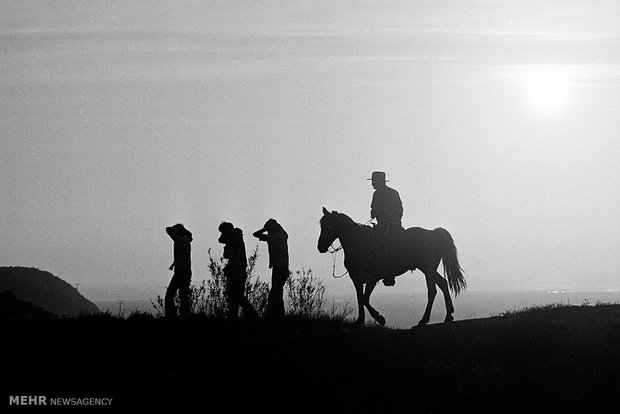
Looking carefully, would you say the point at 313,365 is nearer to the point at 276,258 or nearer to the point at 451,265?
the point at 276,258

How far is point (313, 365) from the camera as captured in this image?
1630 cm

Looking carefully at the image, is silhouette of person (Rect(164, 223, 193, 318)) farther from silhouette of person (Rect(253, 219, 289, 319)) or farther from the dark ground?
silhouette of person (Rect(253, 219, 289, 319))

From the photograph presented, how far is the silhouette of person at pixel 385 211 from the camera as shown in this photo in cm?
2092

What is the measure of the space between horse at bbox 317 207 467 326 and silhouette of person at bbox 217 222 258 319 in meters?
2.43

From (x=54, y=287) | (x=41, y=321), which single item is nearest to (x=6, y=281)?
(x=54, y=287)

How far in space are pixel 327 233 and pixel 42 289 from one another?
13008cm

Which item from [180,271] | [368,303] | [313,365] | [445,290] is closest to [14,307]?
A: [180,271]

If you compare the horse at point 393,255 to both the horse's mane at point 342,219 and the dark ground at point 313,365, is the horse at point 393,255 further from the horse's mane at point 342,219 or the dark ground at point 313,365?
the dark ground at point 313,365

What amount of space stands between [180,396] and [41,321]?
549 centimetres

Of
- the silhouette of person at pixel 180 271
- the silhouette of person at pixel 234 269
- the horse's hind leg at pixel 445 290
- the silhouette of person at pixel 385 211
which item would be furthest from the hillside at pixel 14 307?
the horse's hind leg at pixel 445 290

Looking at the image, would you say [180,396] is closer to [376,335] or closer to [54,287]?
[376,335]

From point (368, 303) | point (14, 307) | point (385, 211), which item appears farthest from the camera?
Answer: point (14, 307)

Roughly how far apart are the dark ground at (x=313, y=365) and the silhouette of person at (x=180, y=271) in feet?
2.88

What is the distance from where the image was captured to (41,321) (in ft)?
61.3
